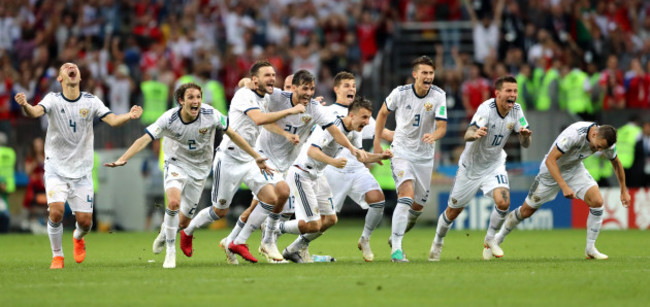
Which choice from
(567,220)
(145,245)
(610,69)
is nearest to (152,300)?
(145,245)

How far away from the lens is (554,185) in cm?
1458

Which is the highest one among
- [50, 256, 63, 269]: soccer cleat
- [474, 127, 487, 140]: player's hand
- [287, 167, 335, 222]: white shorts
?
[474, 127, 487, 140]: player's hand

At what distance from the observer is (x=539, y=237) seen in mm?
20438

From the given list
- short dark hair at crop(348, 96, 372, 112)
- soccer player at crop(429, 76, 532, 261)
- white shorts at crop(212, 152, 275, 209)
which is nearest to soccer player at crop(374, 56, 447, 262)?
soccer player at crop(429, 76, 532, 261)

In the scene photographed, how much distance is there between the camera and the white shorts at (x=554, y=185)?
1445 centimetres

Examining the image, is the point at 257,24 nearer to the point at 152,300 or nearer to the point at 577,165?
the point at 577,165

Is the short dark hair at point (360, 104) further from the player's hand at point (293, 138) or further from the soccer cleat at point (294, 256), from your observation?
the soccer cleat at point (294, 256)

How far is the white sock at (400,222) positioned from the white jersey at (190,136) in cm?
244

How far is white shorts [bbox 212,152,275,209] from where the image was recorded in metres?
14.0

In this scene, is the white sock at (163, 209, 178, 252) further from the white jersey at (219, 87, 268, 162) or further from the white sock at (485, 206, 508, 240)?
the white sock at (485, 206, 508, 240)

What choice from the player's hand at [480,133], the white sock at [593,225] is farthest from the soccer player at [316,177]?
the white sock at [593,225]

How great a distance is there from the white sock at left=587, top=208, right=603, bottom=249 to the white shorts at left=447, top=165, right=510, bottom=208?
1.12 metres

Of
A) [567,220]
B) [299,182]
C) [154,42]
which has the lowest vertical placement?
[567,220]

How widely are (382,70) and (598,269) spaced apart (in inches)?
630
